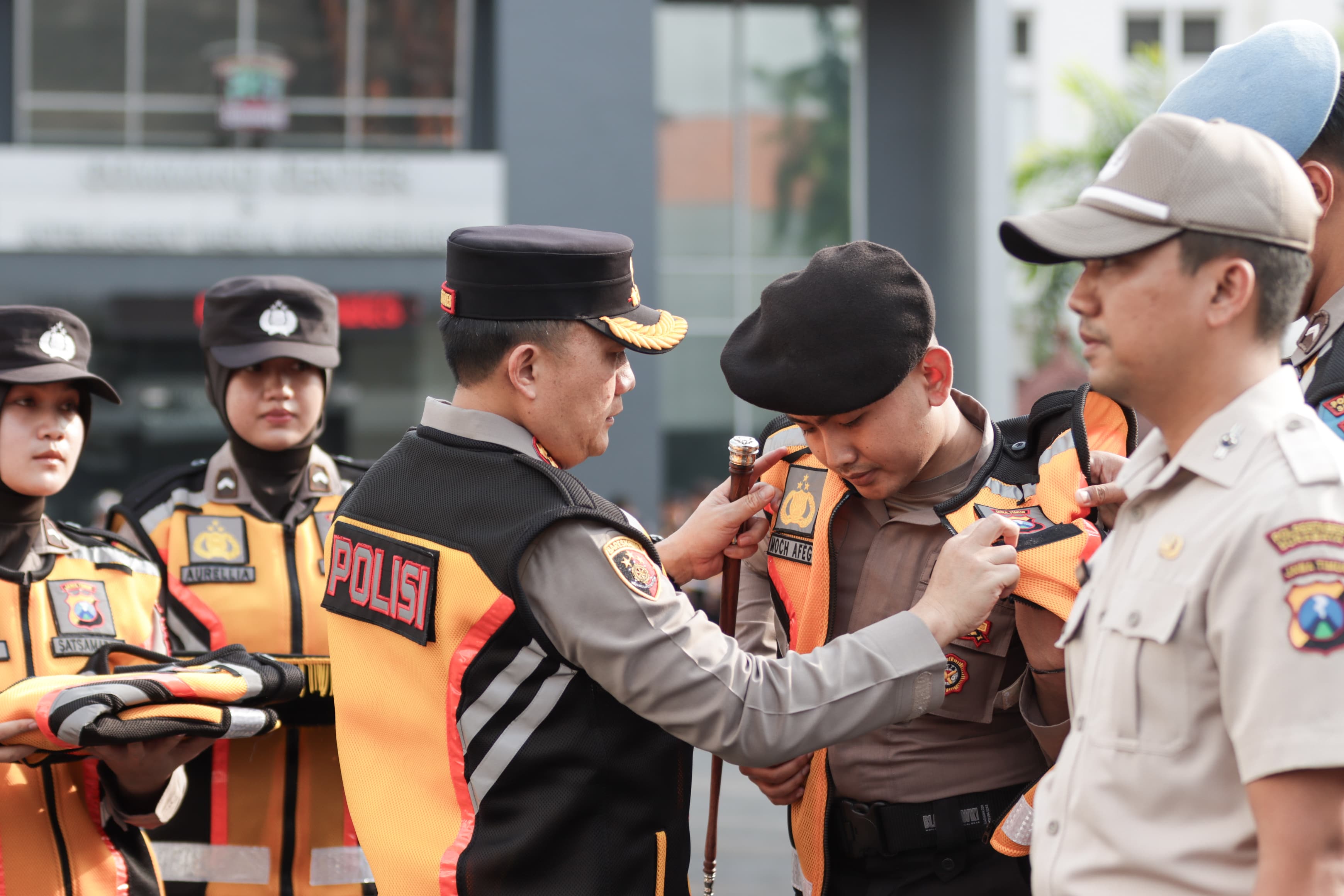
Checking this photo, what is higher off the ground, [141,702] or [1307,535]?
[1307,535]

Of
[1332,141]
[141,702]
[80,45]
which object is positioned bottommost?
[141,702]

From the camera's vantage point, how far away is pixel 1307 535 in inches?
54.9

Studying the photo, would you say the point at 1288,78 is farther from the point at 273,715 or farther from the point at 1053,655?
the point at 273,715

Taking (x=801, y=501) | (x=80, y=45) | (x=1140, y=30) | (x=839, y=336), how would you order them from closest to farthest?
(x=839, y=336), (x=801, y=501), (x=80, y=45), (x=1140, y=30)

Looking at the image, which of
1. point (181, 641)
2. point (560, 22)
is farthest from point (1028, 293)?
point (181, 641)

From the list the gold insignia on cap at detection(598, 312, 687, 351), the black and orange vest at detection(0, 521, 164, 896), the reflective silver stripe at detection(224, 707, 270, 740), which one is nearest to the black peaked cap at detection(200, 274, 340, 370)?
the black and orange vest at detection(0, 521, 164, 896)

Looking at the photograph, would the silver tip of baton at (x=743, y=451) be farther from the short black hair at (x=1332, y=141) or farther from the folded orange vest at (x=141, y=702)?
the folded orange vest at (x=141, y=702)

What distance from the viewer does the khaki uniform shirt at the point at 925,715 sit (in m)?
2.34

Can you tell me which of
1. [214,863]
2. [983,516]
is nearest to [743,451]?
[983,516]

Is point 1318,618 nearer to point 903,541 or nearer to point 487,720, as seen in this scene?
point 903,541

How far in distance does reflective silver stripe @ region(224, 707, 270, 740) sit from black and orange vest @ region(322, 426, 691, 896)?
695mm

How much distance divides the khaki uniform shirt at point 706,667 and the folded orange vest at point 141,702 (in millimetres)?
1088

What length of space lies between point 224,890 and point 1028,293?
65.5 ft

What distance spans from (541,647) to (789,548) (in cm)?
69
